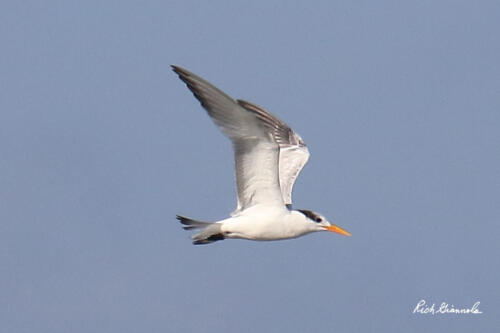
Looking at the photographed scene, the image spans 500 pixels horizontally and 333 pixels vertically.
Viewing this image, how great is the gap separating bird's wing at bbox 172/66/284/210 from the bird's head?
71cm

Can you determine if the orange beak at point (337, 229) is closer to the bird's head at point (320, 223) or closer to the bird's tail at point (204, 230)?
the bird's head at point (320, 223)

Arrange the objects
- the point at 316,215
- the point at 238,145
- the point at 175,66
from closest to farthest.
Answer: the point at 175,66, the point at 238,145, the point at 316,215

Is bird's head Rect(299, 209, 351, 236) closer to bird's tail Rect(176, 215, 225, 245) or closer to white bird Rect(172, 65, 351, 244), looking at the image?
white bird Rect(172, 65, 351, 244)

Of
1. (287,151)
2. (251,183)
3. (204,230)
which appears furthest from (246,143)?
(287,151)

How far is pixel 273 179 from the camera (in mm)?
18688

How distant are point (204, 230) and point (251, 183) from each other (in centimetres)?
118

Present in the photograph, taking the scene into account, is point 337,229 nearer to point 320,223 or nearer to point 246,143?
point 320,223

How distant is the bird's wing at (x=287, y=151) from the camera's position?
20.4 meters

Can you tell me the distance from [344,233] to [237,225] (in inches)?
88.0

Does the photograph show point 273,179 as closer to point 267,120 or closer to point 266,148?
point 266,148

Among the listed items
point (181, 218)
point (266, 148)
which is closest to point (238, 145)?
point (266, 148)

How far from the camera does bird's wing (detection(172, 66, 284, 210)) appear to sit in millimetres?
17328

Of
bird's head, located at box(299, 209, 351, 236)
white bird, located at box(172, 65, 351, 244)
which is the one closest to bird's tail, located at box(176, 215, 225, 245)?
white bird, located at box(172, 65, 351, 244)

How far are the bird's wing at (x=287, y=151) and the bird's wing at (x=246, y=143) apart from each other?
1.26 metres
